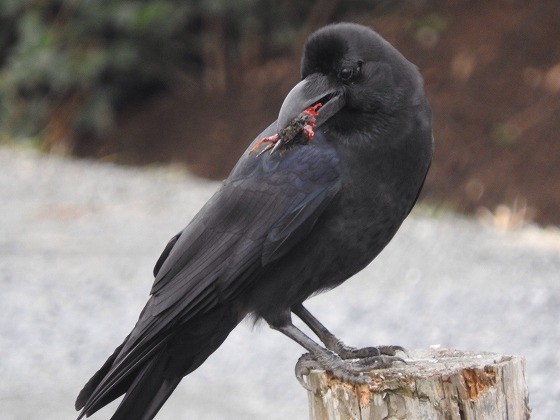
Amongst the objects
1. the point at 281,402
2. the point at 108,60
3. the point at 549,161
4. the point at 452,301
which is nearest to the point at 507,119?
the point at 549,161

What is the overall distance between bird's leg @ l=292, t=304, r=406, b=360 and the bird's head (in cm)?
81

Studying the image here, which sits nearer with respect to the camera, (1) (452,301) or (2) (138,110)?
(1) (452,301)

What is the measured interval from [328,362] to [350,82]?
3.35 ft

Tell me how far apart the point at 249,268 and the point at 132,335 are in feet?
1.65

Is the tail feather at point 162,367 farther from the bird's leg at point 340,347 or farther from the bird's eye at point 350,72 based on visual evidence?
the bird's eye at point 350,72

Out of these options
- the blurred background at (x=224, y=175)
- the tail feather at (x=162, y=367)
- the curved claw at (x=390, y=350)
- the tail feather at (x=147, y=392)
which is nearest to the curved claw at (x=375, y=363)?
the curved claw at (x=390, y=350)

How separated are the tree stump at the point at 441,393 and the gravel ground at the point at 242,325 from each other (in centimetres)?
260

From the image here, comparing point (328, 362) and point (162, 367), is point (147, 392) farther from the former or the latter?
point (328, 362)

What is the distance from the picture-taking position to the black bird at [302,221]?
396 centimetres

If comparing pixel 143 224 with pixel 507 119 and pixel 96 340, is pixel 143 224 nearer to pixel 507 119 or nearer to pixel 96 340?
pixel 96 340

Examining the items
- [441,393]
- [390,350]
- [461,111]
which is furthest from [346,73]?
[461,111]

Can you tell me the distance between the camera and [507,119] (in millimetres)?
10922

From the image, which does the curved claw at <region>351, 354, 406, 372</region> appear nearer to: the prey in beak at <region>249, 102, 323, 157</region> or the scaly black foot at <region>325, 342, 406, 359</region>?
the scaly black foot at <region>325, 342, 406, 359</region>

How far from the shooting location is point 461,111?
36.8ft
